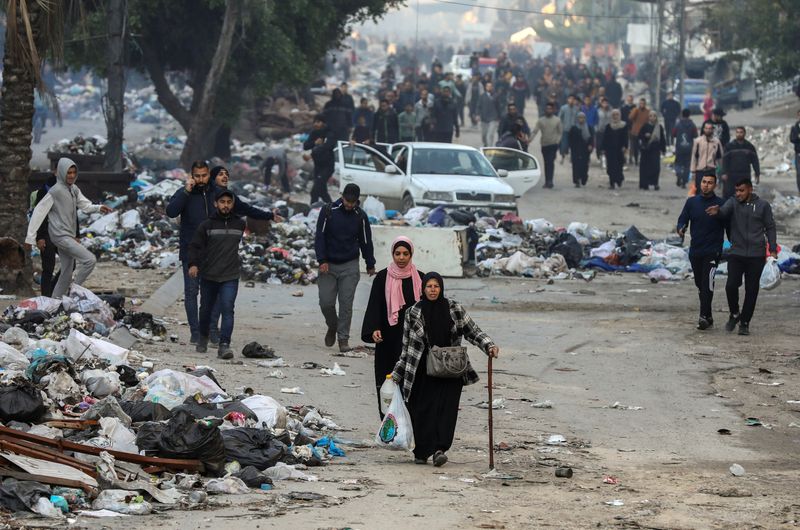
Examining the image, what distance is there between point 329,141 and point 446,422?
18744mm

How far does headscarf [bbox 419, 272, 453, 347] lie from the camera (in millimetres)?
10273

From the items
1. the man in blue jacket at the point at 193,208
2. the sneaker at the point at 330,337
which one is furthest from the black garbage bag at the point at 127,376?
the sneaker at the point at 330,337

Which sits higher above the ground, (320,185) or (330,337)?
(320,185)

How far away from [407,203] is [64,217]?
10.9m

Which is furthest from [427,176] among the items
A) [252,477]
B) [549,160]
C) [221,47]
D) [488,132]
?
[252,477]

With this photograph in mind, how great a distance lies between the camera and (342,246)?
14883 millimetres

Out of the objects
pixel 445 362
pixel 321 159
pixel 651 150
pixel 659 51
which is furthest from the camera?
pixel 659 51

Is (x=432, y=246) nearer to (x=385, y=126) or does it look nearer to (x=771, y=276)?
(x=771, y=276)

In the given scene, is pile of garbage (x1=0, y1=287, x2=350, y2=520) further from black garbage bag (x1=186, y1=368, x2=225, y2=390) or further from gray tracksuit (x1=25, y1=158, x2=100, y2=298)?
gray tracksuit (x1=25, y1=158, x2=100, y2=298)

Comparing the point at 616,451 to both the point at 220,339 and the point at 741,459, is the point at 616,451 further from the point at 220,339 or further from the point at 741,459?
the point at 220,339

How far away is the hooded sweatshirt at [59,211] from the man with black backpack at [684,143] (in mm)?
18789

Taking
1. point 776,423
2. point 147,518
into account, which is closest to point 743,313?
point 776,423

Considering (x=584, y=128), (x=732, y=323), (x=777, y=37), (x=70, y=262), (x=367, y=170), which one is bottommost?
(x=732, y=323)

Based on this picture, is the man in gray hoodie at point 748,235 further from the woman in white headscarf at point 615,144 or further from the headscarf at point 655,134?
the woman in white headscarf at point 615,144
